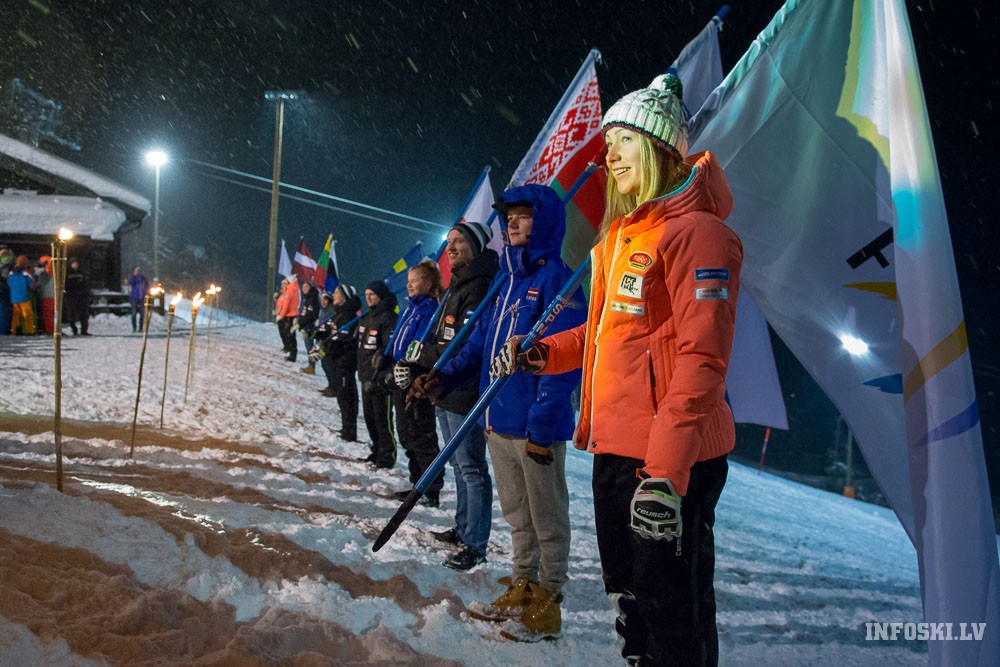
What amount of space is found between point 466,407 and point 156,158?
38586 millimetres

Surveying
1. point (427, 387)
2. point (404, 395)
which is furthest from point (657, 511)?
point (404, 395)

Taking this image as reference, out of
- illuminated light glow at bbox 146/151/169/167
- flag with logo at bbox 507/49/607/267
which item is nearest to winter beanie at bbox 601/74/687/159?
flag with logo at bbox 507/49/607/267

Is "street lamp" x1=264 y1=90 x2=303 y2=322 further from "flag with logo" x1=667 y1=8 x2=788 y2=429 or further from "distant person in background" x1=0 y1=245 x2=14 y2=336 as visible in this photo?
"flag with logo" x1=667 y1=8 x2=788 y2=429

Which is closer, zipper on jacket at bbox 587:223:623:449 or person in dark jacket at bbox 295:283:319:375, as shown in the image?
zipper on jacket at bbox 587:223:623:449

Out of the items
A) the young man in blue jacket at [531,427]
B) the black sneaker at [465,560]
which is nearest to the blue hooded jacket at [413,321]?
the black sneaker at [465,560]

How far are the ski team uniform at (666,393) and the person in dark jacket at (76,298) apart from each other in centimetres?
1761

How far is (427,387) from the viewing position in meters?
3.93

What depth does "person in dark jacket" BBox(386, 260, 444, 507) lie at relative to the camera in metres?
5.67

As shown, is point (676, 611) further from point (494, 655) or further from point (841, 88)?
point (841, 88)

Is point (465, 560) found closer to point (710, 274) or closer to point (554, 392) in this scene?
point (554, 392)

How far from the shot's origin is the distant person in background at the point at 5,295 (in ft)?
50.1

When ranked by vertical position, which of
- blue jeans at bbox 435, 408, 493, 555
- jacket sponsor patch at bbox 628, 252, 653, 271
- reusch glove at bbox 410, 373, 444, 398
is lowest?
blue jeans at bbox 435, 408, 493, 555

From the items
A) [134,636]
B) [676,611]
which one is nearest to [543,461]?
[676,611]

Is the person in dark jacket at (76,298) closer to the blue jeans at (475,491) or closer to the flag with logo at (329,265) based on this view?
the flag with logo at (329,265)
